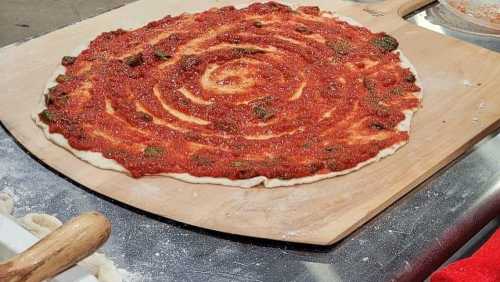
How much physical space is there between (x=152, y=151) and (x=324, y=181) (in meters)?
0.59

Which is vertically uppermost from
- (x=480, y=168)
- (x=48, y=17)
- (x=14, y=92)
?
(x=14, y=92)

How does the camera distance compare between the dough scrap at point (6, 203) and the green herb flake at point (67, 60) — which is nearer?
the dough scrap at point (6, 203)

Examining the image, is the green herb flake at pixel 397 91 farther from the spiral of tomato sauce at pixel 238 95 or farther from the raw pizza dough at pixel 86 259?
the raw pizza dough at pixel 86 259

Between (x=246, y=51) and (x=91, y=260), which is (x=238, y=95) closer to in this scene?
(x=246, y=51)

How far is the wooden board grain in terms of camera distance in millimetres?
1948

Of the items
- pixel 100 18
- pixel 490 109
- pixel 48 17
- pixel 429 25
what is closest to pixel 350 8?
pixel 429 25

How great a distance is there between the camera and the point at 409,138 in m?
2.30

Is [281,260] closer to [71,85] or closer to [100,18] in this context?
[71,85]

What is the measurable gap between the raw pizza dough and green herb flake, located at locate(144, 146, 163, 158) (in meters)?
0.43

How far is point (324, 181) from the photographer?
82.9 inches

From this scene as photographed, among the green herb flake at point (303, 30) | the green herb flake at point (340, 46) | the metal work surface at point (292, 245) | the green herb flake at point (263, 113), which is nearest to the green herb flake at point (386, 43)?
the green herb flake at point (340, 46)

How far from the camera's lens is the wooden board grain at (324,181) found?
1948mm

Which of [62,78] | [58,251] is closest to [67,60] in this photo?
[62,78]

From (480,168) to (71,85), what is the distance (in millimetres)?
1557
